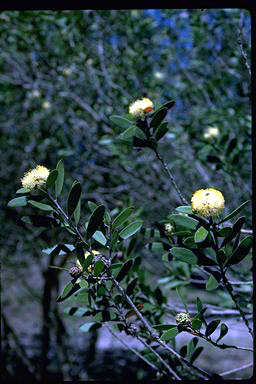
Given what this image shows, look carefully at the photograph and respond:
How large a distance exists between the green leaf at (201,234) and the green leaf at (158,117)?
342 millimetres

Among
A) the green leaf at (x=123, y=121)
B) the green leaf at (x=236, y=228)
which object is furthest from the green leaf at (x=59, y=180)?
the green leaf at (x=236, y=228)

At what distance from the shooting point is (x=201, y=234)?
96 centimetres

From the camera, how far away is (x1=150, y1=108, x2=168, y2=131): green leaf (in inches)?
45.5

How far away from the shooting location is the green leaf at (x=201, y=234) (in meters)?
0.95

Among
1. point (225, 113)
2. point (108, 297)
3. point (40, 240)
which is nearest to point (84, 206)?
point (40, 240)

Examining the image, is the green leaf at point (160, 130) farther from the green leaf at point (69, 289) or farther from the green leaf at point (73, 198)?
the green leaf at point (69, 289)

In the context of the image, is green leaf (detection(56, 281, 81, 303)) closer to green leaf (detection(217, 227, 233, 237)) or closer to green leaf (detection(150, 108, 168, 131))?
green leaf (detection(217, 227, 233, 237))

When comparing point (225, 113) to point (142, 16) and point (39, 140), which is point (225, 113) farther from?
point (39, 140)

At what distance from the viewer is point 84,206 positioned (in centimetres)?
380

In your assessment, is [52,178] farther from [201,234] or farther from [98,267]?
[201,234]

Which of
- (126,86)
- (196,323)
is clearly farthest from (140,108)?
(126,86)

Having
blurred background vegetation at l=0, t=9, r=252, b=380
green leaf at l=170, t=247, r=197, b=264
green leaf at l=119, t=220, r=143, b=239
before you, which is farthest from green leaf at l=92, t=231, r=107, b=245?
blurred background vegetation at l=0, t=9, r=252, b=380

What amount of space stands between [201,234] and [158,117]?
0.36m

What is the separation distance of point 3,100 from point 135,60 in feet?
4.16
